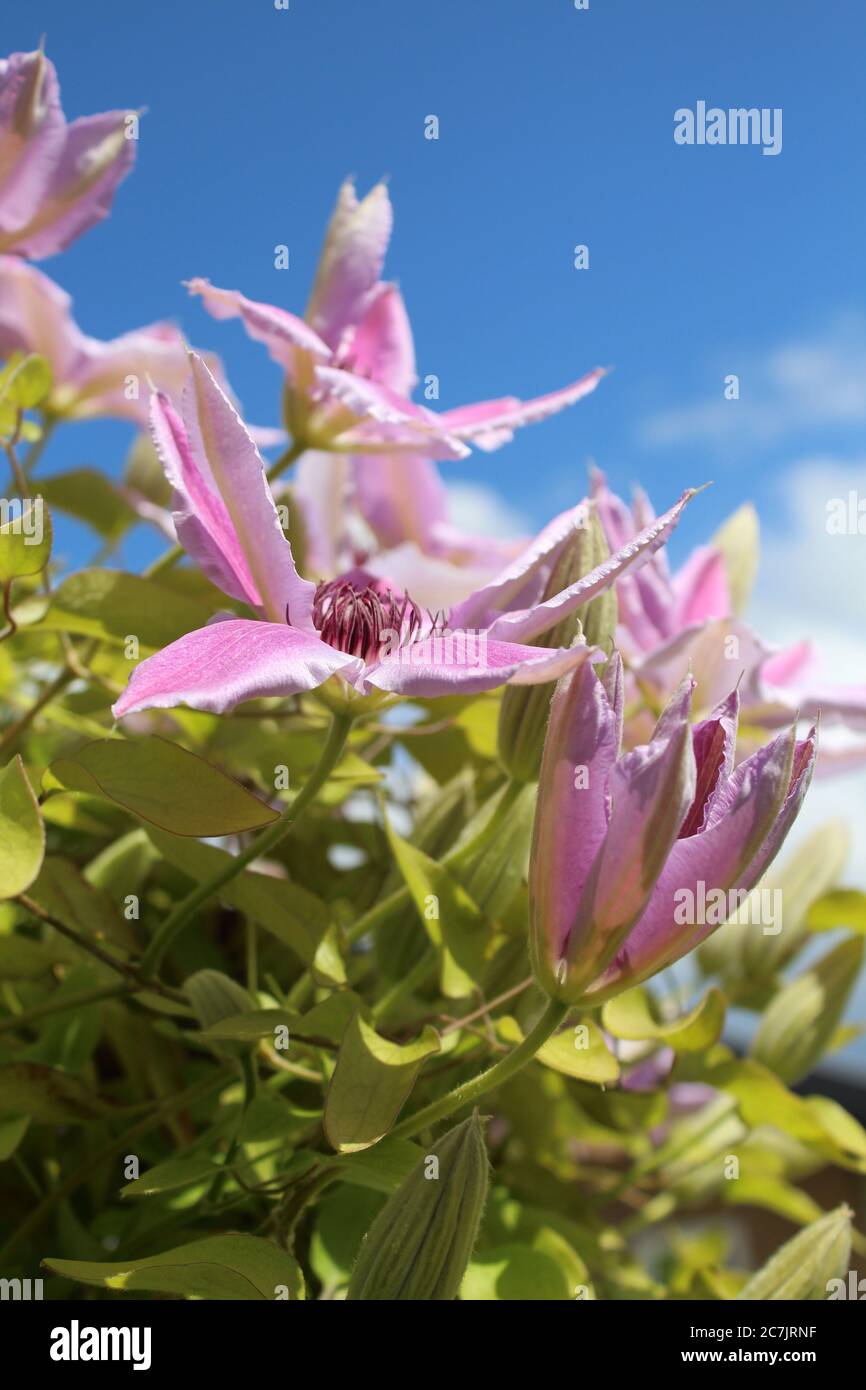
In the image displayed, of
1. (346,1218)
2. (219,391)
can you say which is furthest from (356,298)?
(346,1218)

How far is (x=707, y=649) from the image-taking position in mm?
354

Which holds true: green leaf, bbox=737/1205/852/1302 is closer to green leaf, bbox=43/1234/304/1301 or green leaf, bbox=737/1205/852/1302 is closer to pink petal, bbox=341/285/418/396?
green leaf, bbox=43/1234/304/1301

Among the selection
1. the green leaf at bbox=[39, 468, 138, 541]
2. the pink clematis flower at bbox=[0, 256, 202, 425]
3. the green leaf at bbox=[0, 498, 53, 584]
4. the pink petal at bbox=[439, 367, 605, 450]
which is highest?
the pink clematis flower at bbox=[0, 256, 202, 425]

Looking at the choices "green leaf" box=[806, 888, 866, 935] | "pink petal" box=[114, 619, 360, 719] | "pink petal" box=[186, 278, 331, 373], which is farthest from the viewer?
"green leaf" box=[806, 888, 866, 935]

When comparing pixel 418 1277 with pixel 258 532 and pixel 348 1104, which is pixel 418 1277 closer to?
pixel 348 1104

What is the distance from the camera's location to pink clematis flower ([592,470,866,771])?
34cm

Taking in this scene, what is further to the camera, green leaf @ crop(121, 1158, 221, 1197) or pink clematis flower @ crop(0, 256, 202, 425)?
pink clematis flower @ crop(0, 256, 202, 425)

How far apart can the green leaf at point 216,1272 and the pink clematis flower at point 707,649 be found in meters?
0.20

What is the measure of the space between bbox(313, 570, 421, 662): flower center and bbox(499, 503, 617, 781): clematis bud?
0.10 feet

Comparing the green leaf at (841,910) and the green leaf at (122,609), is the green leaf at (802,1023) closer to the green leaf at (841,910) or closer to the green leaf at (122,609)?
the green leaf at (841,910)

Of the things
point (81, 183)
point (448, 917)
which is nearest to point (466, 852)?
point (448, 917)

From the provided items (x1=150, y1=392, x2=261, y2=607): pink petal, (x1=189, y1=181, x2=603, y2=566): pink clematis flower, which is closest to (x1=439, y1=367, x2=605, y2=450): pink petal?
(x1=189, y1=181, x2=603, y2=566): pink clematis flower

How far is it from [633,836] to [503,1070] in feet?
0.16

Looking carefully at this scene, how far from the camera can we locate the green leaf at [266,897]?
255mm
